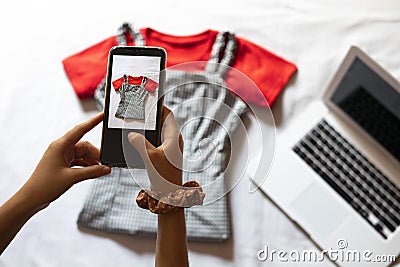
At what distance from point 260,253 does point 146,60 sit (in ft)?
1.10

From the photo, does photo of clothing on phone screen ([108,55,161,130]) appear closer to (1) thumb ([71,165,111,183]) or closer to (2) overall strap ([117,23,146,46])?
(1) thumb ([71,165,111,183])

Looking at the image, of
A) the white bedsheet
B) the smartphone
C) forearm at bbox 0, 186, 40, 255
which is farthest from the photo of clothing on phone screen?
the white bedsheet

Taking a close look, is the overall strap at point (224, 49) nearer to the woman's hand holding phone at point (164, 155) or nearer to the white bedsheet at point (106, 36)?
the white bedsheet at point (106, 36)

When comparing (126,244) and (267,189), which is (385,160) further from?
(126,244)

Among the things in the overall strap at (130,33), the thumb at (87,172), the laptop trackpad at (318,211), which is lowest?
the laptop trackpad at (318,211)

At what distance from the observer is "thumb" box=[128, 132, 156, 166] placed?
48cm

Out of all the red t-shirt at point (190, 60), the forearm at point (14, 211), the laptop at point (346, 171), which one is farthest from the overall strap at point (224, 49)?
the forearm at point (14, 211)

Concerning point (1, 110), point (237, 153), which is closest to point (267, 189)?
point (237, 153)

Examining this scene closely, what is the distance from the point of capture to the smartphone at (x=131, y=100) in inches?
19.5

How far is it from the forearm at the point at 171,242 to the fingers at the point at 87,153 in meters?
0.10

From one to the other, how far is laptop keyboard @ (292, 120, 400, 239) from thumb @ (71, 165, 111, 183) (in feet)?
1.09

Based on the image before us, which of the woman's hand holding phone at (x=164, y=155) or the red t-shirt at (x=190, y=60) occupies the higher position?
the red t-shirt at (x=190, y=60)

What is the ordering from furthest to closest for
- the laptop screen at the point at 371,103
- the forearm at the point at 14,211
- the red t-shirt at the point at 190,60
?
the red t-shirt at the point at 190,60 < the laptop screen at the point at 371,103 < the forearm at the point at 14,211

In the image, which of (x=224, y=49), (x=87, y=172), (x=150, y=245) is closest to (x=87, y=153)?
(x=87, y=172)
